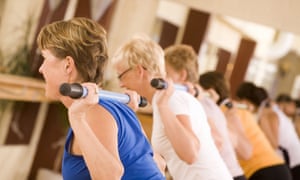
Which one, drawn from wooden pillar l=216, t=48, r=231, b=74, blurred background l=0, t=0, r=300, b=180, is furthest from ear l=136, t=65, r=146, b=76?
wooden pillar l=216, t=48, r=231, b=74

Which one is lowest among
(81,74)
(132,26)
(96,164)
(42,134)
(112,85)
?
(42,134)

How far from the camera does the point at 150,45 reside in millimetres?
2357

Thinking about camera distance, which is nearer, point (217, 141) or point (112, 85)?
point (217, 141)

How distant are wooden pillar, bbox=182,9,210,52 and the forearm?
15.2 feet

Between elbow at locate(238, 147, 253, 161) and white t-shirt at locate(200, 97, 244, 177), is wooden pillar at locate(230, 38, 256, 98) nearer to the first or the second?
elbow at locate(238, 147, 253, 161)

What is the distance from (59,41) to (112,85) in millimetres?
3553

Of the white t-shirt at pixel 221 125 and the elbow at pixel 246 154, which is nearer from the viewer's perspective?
the white t-shirt at pixel 221 125

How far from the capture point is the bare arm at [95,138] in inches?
62.3

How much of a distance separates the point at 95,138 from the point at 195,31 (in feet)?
15.8

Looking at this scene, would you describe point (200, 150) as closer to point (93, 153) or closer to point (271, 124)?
point (93, 153)

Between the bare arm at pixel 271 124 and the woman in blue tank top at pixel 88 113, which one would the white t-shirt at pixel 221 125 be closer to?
the woman in blue tank top at pixel 88 113

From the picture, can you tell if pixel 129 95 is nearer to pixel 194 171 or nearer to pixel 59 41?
pixel 59 41

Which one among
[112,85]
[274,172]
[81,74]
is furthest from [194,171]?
[112,85]

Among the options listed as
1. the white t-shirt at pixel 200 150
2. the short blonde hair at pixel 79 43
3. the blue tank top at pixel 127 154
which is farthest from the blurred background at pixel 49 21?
the short blonde hair at pixel 79 43
